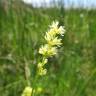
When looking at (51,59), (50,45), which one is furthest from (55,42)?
(51,59)

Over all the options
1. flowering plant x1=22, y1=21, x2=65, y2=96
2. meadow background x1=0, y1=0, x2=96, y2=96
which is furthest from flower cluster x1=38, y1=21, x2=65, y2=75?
meadow background x1=0, y1=0, x2=96, y2=96

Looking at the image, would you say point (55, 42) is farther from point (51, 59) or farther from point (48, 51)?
point (51, 59)

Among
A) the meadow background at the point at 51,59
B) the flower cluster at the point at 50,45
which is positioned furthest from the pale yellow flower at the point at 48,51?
the meadow background at the point at 51,59

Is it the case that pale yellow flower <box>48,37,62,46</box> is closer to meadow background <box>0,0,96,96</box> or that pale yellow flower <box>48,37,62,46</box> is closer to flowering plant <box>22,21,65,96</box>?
flowering plant <box>22,21,65,96</box>

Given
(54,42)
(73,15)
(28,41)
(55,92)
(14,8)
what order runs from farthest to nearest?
(73,15), (14,8), (28,41), (55,92), (54,42)

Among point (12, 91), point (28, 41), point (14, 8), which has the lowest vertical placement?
point (12, 91)

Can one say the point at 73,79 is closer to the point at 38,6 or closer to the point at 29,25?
the point at 29,25

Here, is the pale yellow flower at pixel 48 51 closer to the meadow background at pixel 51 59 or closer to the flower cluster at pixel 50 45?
the flower cluster at pixel 50 45

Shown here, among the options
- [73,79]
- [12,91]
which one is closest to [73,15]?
[73,79]

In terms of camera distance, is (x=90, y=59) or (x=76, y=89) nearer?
(x=76, y=89)
